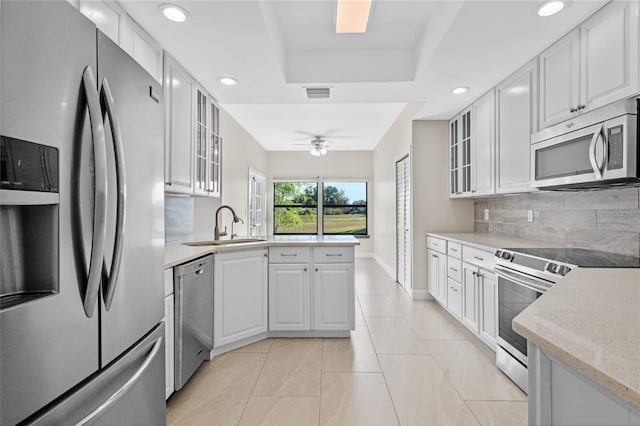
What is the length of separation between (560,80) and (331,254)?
7.30ft

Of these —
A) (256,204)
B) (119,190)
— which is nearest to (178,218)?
(119,190)

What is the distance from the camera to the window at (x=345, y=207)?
817cm

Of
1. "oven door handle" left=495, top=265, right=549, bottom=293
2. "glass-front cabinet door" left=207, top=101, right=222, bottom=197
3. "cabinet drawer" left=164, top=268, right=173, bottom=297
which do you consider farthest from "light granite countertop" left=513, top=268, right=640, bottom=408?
"glass-front cabinet door" left=207, top=101, right=222, bottom=197

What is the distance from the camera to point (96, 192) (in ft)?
2.97

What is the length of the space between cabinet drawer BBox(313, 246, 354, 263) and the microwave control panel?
192cm

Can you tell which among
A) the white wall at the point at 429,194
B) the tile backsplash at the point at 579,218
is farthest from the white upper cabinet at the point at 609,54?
the white wall at the point at 429,194

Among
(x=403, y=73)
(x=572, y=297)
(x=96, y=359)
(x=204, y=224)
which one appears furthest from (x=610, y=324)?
(x=204, y=224)

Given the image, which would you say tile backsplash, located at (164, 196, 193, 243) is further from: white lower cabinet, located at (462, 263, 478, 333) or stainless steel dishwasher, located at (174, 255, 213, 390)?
white lower cabinet, located at (462, 263, 478, 333)

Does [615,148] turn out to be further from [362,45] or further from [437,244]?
[437,244]

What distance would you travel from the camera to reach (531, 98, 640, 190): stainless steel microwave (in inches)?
66.4

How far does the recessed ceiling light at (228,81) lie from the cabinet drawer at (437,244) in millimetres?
2818

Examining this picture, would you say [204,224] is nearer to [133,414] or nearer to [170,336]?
[170,336]

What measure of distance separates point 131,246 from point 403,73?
273 centimetres

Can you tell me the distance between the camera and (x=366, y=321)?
11.4ft
